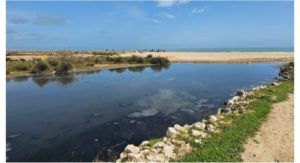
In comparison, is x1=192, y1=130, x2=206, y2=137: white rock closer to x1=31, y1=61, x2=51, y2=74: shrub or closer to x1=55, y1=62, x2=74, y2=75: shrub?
x1=55, y1=62, x2=74, y2=75: shrub

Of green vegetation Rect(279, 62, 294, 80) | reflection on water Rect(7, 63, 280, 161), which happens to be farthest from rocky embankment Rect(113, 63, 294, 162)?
green vegetation Rect(279, 62, 294, 80)

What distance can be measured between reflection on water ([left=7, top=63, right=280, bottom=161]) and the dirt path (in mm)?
3747

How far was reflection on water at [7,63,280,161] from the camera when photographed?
948cm

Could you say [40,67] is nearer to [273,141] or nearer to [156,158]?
[156,158]

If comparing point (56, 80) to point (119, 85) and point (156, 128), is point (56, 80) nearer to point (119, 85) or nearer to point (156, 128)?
point (119, 85)

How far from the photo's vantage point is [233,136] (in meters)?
7.91

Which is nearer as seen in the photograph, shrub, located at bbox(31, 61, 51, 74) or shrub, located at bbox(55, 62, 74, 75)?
shrub, located at bbox(55, 62, 74, 75)

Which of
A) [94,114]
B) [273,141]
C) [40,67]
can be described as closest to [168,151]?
[273,141]

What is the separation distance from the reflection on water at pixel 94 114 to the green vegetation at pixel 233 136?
2.67 m

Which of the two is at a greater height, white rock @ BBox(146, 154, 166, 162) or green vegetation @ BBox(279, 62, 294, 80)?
green vegetation @ BBox(279, 62, 294, 80)

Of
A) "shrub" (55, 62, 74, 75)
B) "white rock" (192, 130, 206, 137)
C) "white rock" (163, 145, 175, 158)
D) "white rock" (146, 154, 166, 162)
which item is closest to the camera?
"white rock" (146, 154, 166, 162)

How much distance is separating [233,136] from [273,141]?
1099mm

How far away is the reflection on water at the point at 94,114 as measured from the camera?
948 cm

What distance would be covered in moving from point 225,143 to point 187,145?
104 centimetres
